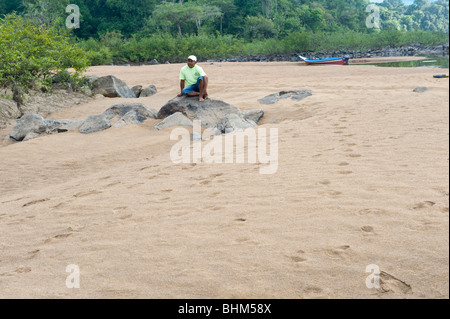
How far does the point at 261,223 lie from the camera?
314 centimetres

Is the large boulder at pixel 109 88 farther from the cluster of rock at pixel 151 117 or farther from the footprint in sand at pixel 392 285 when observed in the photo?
the footprint in sand at pixel 392 285

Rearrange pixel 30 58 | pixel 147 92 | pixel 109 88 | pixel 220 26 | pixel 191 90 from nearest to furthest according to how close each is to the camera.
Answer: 1. pixel 191 90
2. pixel 30 58
3. pixel 109 88
4. pixel 147 92
5. pixel 220 26

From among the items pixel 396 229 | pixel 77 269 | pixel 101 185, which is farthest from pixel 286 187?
pixel 101 185

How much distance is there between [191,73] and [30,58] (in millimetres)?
5208

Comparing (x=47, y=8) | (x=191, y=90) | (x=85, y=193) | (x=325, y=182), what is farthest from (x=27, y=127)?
(x=47, y=8)

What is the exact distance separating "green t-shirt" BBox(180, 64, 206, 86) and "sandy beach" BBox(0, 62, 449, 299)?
10.4 ft

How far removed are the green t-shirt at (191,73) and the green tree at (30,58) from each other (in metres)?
4.91

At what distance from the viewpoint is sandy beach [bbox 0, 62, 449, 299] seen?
7.49 ft

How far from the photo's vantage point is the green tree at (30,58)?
11219 mm

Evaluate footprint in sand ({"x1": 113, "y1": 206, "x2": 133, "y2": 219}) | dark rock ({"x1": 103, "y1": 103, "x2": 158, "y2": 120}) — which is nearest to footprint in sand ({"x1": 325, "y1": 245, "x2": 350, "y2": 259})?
footprint in sand ({"x1": 113, "y1": 206, "x2": 133, "y2": 219})

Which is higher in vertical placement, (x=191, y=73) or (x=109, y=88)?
(x=191, y=73)

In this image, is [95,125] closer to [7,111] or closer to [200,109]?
[200,109]

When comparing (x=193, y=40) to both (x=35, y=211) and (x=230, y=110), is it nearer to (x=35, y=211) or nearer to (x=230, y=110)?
(x=230, y=110)

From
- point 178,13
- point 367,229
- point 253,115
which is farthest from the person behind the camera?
point 178,13
